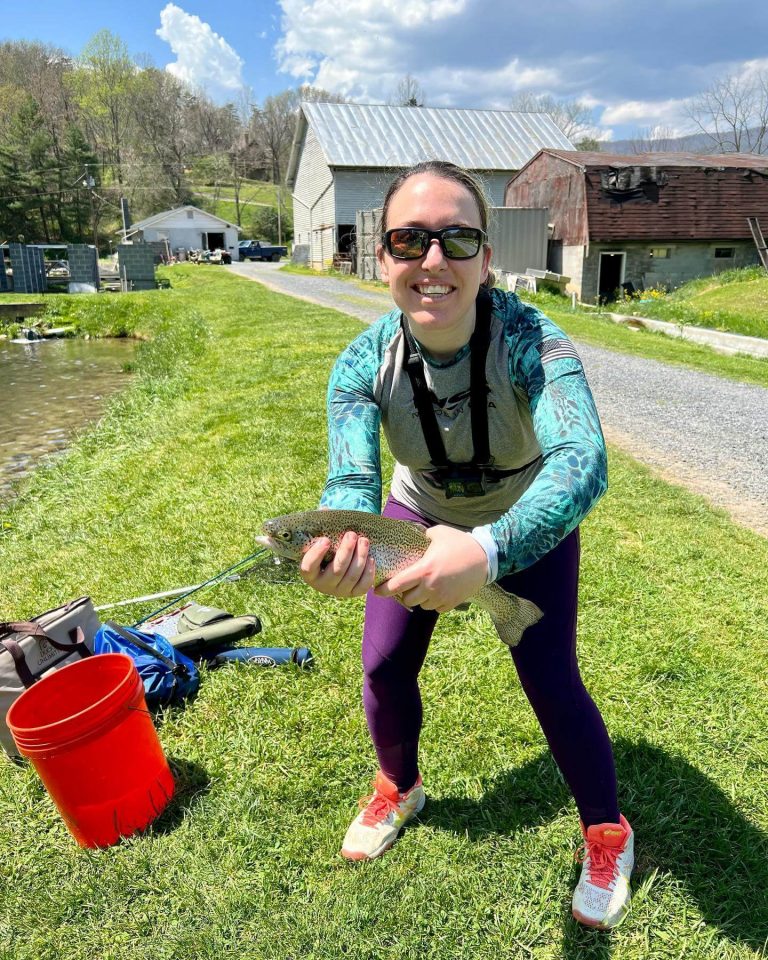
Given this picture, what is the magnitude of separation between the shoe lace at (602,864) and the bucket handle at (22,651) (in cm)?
275

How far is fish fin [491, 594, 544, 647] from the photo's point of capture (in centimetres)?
222

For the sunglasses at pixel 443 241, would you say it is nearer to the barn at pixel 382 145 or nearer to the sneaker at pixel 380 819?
the sneaker at pixel 380 819

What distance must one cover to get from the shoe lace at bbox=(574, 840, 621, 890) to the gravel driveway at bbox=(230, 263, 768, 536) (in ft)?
14.3

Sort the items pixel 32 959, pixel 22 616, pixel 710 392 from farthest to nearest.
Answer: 1. pixel 710 392
2. pixel 22 616
3. pixel 32 959

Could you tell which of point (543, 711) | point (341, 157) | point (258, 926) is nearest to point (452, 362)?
point (543, 711)

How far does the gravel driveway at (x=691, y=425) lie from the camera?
7176mm

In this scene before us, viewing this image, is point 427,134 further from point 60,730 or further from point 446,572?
point 446,572

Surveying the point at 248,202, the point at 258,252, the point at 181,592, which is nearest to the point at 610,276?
the point at 181,592

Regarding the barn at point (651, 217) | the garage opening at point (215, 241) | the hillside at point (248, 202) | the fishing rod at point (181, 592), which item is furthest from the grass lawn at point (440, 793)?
the hillside at point (248, 202)

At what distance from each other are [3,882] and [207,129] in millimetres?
116577

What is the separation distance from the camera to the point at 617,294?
29.0 metres

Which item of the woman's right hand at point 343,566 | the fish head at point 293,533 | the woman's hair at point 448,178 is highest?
the woman's hair at point 448,178

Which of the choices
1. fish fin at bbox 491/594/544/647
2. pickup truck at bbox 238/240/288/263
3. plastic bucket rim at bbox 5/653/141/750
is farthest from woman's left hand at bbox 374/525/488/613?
pickup truck at bbox 238/240/288/263

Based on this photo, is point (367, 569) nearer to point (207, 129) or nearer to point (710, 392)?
point (710, 392)
